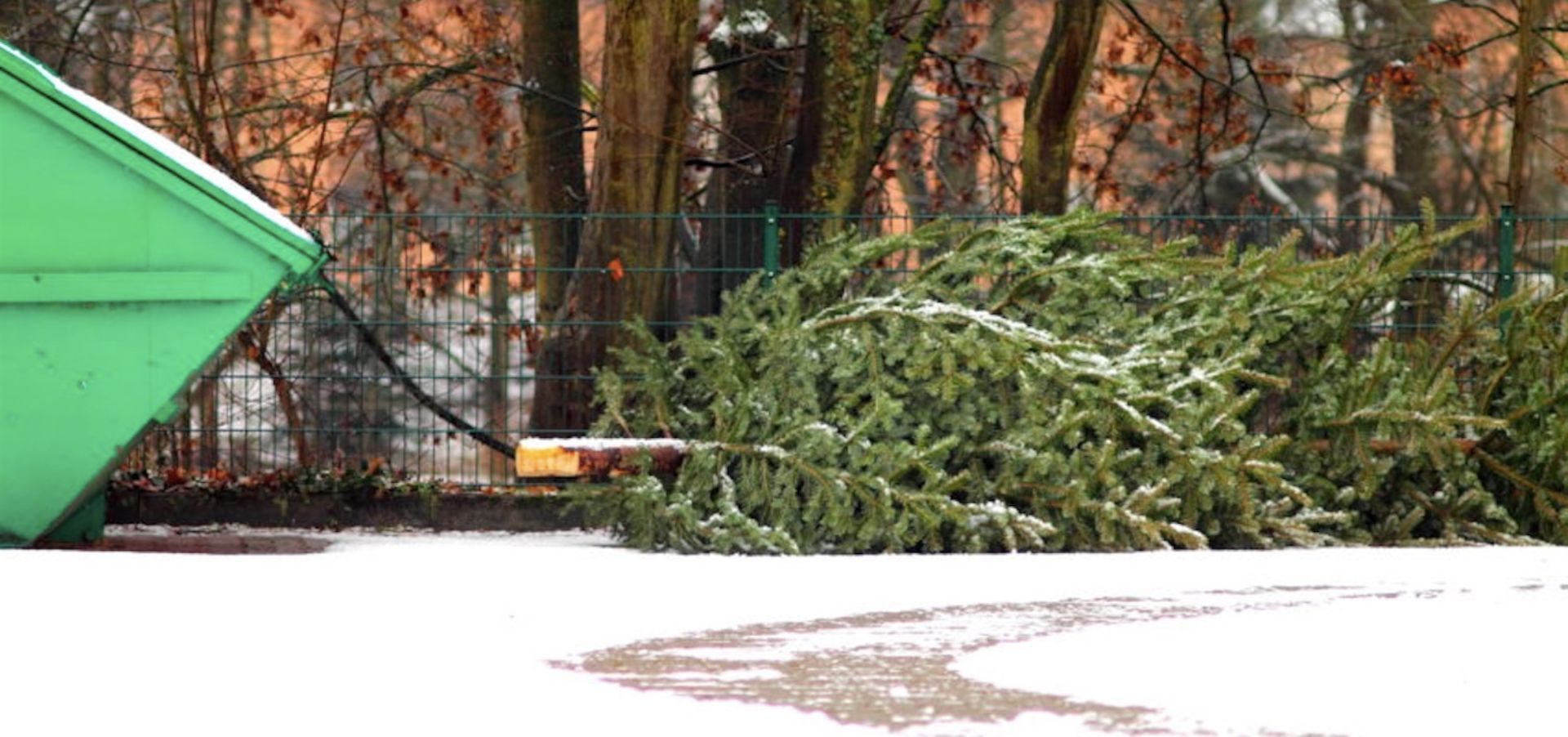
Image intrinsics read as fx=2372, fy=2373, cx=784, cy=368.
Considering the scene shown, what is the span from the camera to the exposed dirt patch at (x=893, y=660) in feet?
20.6

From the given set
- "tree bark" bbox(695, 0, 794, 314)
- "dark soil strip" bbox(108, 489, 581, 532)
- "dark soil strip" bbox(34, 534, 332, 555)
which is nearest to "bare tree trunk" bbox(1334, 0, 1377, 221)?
"tree bark" bbox(695, 0, 794, 314)

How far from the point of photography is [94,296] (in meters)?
10.1

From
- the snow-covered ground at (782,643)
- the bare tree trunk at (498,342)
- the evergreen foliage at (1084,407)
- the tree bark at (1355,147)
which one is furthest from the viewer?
the tree bark at (1355,147)

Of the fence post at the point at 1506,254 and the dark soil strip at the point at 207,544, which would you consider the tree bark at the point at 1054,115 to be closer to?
the fence post at the point at 1506,254

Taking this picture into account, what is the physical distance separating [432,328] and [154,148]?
2.51 metres

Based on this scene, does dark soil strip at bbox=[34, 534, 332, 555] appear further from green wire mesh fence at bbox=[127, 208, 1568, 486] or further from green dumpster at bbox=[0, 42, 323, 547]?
green dumpster at bbox=[0, 42, 323, 547]

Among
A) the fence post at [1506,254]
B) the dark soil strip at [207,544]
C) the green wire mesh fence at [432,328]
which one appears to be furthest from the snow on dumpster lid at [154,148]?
the fence post at [1506,254]

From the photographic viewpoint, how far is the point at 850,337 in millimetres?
10781

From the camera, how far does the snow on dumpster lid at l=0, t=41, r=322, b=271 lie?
32.7ft

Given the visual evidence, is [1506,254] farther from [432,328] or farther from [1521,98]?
[432,328]

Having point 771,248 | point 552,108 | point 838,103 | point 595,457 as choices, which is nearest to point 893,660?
point 595,457

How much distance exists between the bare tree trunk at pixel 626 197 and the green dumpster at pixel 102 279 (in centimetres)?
221

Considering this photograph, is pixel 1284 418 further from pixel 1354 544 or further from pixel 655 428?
pixel 655 428

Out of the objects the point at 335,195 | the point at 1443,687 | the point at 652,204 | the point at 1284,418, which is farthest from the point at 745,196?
the point at 1443,687
